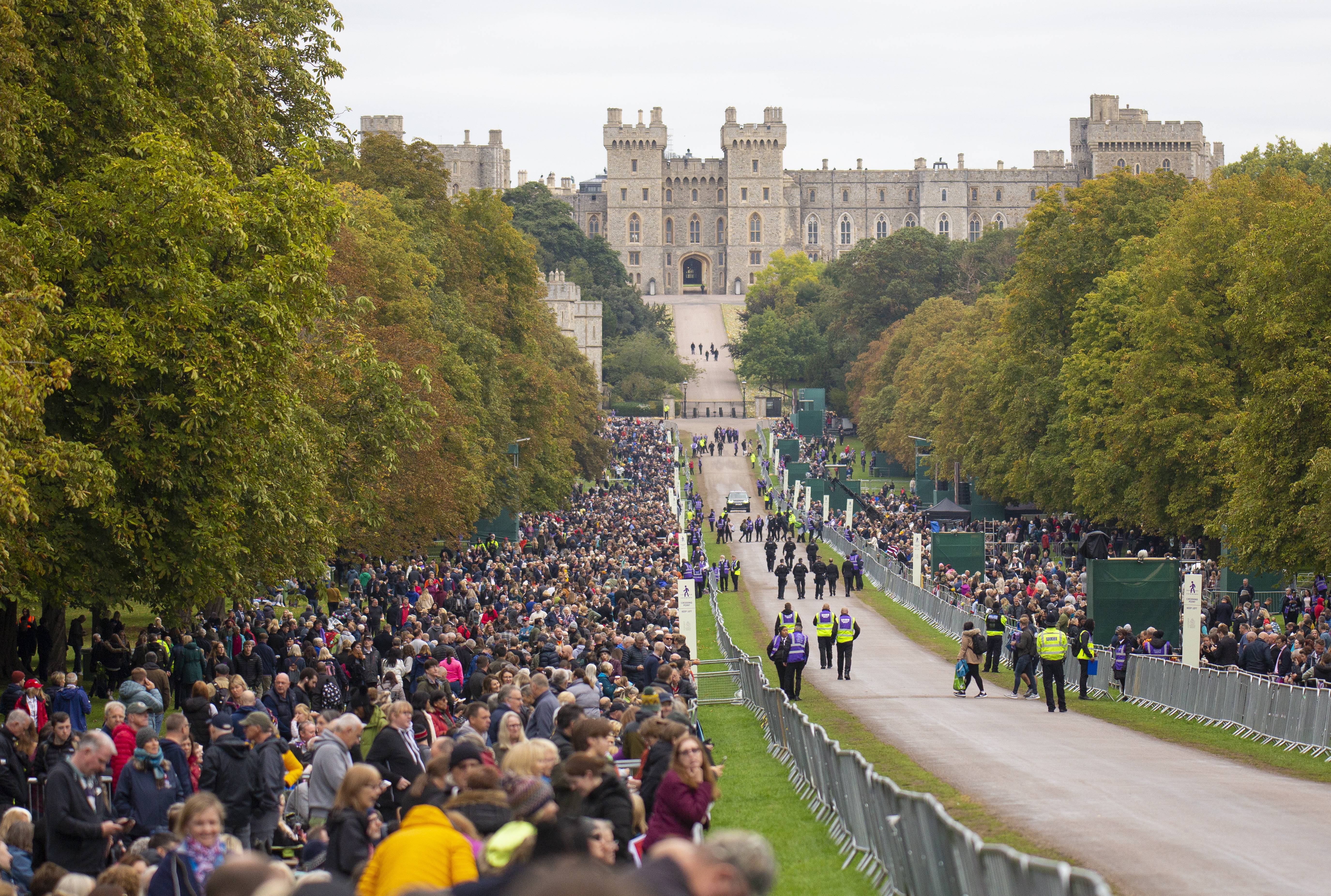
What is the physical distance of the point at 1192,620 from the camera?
2097 cm

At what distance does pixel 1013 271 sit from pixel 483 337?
46.7m

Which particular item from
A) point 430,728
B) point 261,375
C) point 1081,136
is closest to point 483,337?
point 261,375

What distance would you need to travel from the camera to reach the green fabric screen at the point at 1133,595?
78.6 ft

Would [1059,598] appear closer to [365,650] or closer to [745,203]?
[365,650]

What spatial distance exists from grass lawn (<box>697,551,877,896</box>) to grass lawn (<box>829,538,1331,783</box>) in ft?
15.1

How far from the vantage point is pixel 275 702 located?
1455 centimetres

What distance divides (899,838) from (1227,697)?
10.4m

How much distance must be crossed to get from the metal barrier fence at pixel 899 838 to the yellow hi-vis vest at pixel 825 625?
27.2 ft

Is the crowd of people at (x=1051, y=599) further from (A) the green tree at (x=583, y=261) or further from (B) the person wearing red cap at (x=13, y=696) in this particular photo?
(A) the green tree at (x=583, y=261)

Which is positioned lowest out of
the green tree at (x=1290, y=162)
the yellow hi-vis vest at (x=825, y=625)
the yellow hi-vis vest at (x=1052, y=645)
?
the yellow hi-vis vest at (x=825, y=625)

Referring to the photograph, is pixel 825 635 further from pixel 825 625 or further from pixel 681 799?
pixel 681 799

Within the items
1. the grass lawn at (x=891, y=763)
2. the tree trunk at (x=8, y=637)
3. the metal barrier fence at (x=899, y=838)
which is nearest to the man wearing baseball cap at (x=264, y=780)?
the grass lawn at (x=891, y=763)

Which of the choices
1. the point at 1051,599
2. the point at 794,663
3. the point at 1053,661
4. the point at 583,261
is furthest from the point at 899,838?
the point at 583,261

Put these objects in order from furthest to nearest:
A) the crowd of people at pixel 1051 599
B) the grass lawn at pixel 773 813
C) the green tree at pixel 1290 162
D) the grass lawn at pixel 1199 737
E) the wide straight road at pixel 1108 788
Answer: the green tree at pixel 1290 162, the crowd of people at pixel 1051 599, the grass lawn at pixel 1199 737, the grass lawn at pixel 773 813, the wide straight road at pixel 1108 788
